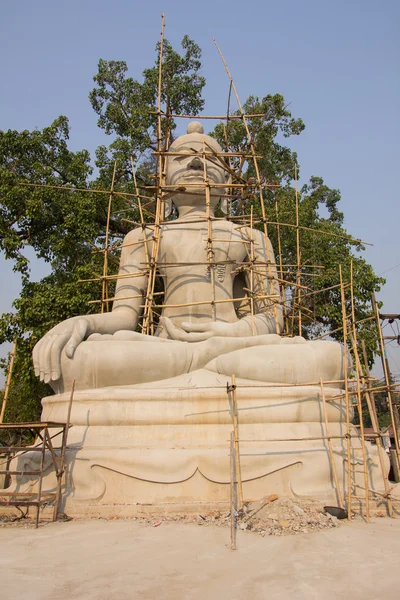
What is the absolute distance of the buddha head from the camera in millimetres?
8055

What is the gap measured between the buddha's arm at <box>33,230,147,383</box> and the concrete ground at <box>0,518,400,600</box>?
1.89 meters

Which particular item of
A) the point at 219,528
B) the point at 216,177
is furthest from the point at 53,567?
the point at 216,177

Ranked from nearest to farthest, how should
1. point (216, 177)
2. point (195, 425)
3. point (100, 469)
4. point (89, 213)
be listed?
point (100, 469)
point (195, 425)
point (216, 177)
point (89, 213)

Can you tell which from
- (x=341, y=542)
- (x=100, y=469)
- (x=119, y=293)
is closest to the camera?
(x=341, y=542)

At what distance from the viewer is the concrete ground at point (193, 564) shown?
2.70 meters

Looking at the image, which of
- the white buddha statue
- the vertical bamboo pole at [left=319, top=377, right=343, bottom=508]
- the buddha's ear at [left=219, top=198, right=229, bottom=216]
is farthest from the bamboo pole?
the buddha's ear at [left=219, top=198, right=229, bottom=216]

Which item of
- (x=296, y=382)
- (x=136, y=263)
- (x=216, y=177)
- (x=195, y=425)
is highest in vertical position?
(x=216, y=177)

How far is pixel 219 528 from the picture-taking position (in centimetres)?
418

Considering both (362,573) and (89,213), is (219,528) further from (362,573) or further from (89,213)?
(89,213)

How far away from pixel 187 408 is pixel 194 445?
409 millimetres

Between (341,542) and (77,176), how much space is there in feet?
34.2

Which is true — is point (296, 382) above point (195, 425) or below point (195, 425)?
above

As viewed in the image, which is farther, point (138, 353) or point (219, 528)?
point (138, 353)

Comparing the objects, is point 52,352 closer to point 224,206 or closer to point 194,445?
point 194,445
